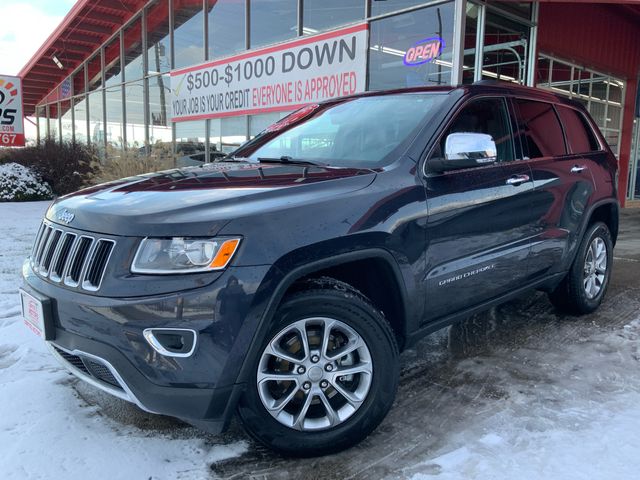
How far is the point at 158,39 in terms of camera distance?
15828 mm

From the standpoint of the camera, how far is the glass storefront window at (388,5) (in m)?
8.79

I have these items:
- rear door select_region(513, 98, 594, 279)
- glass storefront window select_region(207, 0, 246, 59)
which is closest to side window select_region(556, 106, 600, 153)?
rear door select_region(513, 98, 594, 279)

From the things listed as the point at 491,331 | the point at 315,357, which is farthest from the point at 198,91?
the point at 315,357

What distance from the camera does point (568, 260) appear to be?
4.12 m

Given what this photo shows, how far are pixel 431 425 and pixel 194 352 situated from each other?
4.44 feet

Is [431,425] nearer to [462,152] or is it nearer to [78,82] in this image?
[462,152]

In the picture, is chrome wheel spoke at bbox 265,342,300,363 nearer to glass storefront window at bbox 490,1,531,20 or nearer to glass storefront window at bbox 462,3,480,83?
glass storefront window at bbox 462,3,480,83

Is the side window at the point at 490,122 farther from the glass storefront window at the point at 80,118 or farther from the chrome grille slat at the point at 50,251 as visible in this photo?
the glass storefront window at the point at 80,118

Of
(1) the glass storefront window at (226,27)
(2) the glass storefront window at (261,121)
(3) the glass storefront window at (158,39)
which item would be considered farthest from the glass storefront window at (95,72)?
(2) the glass storefront window at (261,121)

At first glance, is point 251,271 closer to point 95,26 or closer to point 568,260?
point 568,260

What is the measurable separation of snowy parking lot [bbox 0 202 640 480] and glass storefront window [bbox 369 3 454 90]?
18.0ft

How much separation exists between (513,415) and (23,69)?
24.8 metres

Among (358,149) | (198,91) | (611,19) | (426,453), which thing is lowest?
(426,453)

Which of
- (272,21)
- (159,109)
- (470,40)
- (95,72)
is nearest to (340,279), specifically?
(470,40)
